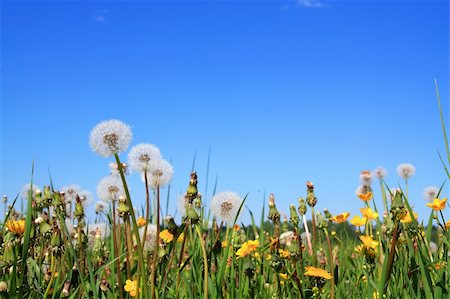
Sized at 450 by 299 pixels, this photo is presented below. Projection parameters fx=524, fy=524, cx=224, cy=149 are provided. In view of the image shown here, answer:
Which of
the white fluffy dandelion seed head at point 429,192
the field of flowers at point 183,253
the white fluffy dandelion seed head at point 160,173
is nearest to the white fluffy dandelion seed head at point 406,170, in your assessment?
the white fluffy dandelion seed head at point 429,192

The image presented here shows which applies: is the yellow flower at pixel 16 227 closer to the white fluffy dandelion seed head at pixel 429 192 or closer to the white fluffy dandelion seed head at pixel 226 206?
the white fluffy dandelion seed head at pixel 226 206

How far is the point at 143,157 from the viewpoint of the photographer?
247cm

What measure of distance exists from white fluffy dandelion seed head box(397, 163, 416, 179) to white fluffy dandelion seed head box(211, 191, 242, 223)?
5051 mm

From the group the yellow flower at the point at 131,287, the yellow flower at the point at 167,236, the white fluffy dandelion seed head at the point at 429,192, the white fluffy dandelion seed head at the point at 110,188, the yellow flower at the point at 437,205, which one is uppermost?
the white fluffy dandelion seed head at the point at 429,192

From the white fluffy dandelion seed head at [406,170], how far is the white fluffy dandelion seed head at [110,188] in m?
5.36

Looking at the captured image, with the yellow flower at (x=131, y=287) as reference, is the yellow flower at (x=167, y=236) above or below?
above

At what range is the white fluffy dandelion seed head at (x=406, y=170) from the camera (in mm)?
7188

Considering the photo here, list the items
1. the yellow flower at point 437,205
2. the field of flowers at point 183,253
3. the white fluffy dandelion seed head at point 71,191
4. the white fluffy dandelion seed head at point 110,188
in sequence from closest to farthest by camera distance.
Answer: the field of flowers at point 183,253 → the yellow flower at point 437,205 → the white fluffy dandelion seed head at point 110,188 → the white fluffy dandelion seed head at point 71,191

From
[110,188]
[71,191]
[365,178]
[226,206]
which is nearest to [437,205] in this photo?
[226,206]

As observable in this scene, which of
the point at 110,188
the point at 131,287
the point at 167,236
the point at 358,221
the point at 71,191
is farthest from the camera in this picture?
the point at 71,191

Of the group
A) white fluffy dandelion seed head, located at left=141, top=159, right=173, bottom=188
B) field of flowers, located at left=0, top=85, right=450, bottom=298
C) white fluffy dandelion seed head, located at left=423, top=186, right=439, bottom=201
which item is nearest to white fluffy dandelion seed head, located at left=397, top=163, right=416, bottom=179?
white fluffy dandelion seed head, located at left=423, top=186, right=439, bottom=201

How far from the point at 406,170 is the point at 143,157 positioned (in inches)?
219

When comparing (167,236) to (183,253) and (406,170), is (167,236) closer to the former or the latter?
(183,253)

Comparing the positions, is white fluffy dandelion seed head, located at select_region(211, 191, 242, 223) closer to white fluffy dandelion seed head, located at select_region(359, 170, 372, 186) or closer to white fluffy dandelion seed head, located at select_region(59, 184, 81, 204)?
white fluffy dandelion seed head, located at select_region(59, 184, 81, 204)
